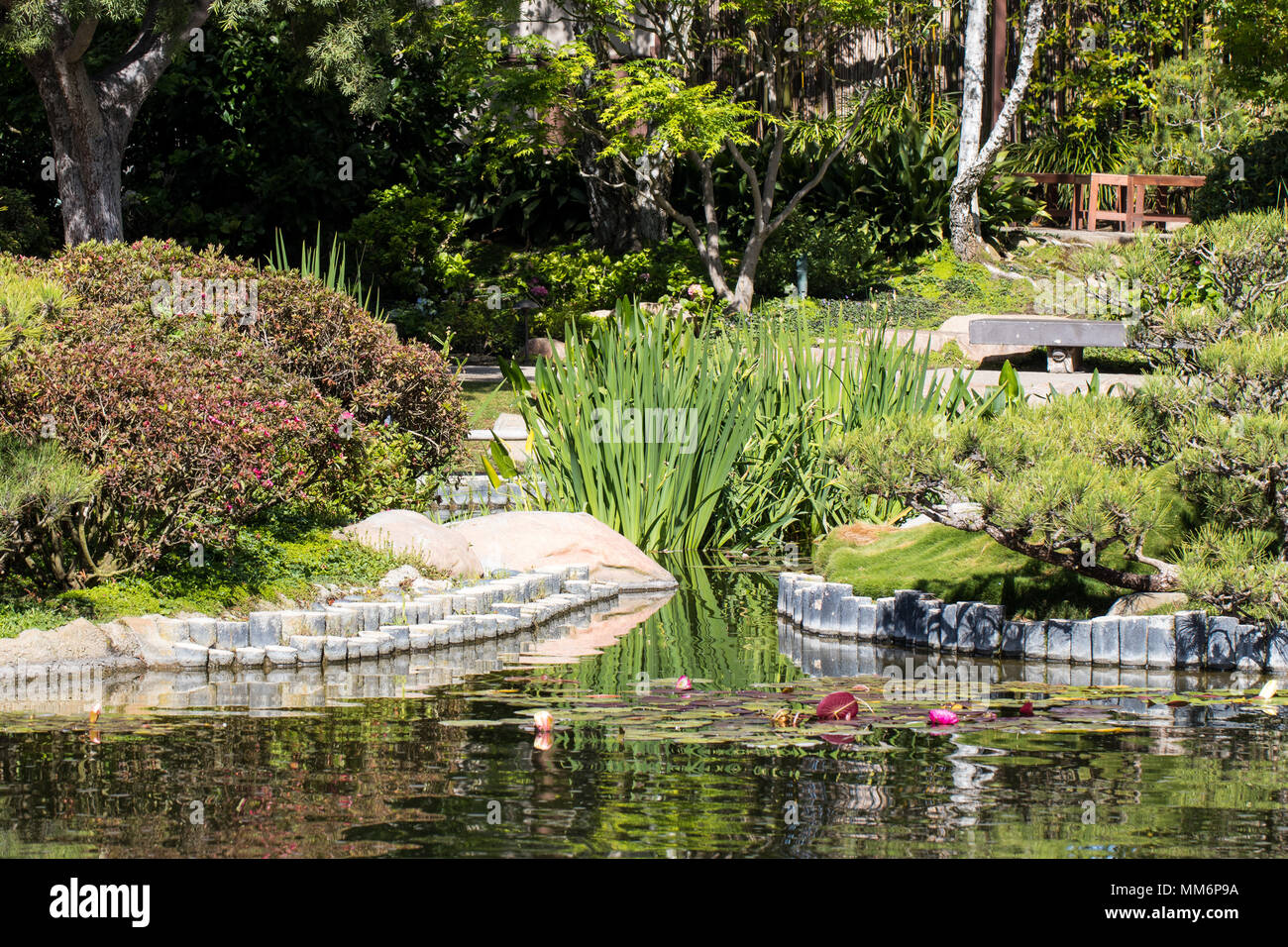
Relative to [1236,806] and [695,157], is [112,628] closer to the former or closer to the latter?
[1236,806]

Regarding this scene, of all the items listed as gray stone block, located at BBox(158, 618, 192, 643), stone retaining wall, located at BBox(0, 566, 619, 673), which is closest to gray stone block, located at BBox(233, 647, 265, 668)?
stone retaining wall, located at BBox(0, 566, 619, 673)

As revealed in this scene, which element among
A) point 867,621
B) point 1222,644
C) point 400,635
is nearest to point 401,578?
point 400,635

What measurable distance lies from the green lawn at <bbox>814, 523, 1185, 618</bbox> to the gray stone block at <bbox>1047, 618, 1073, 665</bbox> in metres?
0.39

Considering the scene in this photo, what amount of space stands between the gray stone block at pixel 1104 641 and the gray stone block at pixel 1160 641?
0.14 metres

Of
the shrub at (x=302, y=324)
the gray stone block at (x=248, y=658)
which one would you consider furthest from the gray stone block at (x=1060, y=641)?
the shrub at (x=302, y=324)

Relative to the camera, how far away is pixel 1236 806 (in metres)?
4.25

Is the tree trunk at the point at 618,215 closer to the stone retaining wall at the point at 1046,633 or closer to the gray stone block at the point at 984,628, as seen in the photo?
the stone retaining wall at the point at 1046,633

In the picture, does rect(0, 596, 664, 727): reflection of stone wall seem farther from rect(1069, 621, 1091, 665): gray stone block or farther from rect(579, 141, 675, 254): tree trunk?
rect(579, 141, 675, 254): tree trunk

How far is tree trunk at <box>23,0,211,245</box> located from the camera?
567 inches

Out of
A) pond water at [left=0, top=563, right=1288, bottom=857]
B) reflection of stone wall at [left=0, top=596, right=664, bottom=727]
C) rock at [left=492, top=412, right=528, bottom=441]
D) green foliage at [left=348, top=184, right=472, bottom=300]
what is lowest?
reflection of stone wall at [left=0, top=596, right=664, bottom=727]

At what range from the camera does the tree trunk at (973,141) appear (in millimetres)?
19328

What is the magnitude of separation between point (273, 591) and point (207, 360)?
118 cm

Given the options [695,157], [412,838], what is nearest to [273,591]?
[412,838]

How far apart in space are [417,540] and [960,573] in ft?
9.53
